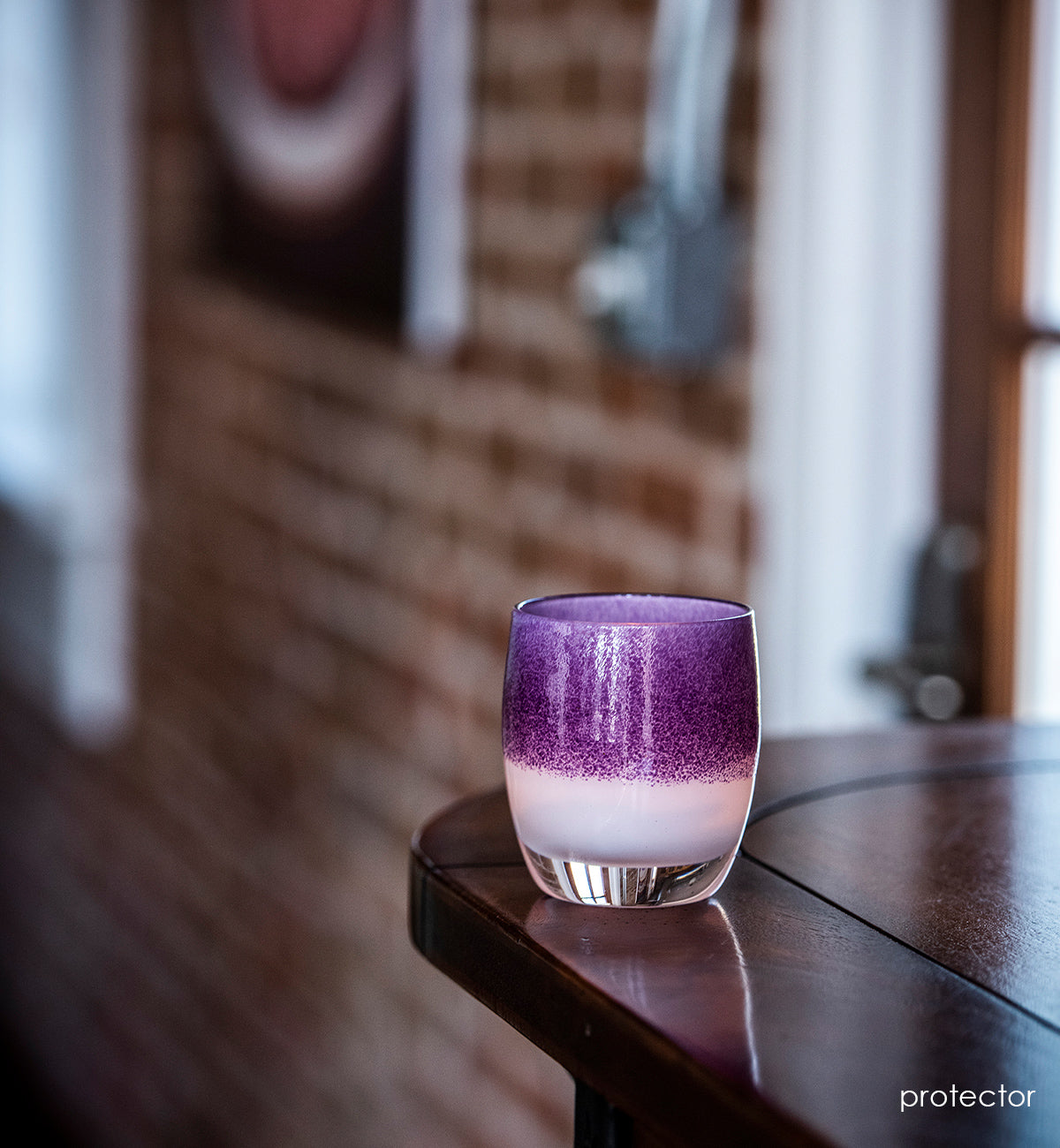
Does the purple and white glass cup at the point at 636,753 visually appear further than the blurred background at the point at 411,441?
No

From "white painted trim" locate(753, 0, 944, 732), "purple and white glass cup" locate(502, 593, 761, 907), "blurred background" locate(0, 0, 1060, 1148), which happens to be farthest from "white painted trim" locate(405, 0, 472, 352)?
"purple and white glass cup" locate(502, 593, 761, 907)

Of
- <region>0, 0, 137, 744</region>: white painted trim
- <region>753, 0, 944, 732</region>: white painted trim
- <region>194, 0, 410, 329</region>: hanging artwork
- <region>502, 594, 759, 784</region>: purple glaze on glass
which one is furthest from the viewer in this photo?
<region>0, 0, 137, 744</region>: white painted trim

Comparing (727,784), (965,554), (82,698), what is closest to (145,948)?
(82,698)

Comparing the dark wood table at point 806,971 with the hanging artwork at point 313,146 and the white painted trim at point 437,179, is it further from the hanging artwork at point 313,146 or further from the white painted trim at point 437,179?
the hanging artwork at point 313,146

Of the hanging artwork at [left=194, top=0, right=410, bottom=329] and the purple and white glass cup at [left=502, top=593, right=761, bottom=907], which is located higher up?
the hanging artwork at [left=194, top=0, right=410, bottom=329]

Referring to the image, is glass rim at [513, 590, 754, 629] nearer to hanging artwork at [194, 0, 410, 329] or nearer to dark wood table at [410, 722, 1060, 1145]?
dark wood table at [410, 722, 1060, 1145]

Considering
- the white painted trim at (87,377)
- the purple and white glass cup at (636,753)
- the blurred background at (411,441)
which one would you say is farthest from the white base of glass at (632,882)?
the white painted trim at (87,377)

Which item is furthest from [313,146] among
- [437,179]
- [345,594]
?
[345,594]

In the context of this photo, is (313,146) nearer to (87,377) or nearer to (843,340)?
(843,340)
